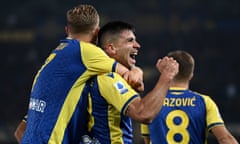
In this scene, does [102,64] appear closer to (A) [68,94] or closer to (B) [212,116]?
(A) [68,94]

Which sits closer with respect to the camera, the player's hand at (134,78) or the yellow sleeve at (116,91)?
the yellow sleeve at (116,91)

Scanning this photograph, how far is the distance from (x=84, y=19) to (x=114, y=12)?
467 inches

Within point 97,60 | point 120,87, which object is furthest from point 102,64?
point 120,87

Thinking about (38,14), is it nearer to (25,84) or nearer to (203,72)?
(25,84)

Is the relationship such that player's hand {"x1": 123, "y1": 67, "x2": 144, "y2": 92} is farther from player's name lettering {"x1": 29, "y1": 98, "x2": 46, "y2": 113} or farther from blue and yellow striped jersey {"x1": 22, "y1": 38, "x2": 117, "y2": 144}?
player's name lettering {"x1": 29, "y1": 98, "x2": 46, "y2": 113}

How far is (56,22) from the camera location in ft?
51.5

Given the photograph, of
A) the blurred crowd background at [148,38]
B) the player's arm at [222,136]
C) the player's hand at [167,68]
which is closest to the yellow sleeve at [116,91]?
the player's hand at [167,68]

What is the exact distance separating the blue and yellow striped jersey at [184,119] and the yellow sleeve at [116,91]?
1236 mm

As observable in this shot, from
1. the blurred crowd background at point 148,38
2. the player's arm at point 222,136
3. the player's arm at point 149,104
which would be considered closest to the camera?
the player's arm at point 149,104

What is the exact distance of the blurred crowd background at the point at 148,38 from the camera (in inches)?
595

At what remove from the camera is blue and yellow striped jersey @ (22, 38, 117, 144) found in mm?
3758

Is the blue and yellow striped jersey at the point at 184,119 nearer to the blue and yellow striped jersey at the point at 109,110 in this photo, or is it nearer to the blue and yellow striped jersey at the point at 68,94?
the blue and yellow striped jersey at the point at 109,110

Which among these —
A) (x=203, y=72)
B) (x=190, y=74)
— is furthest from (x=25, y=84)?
(x=190, y=74)

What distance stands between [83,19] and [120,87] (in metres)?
0.46
